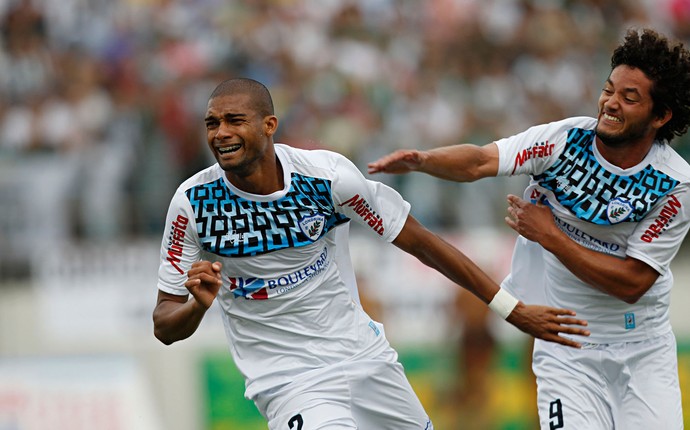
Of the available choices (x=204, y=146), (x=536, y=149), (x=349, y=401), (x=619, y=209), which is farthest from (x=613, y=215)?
(x=204, y=146)

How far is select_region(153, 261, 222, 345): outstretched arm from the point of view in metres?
5.80

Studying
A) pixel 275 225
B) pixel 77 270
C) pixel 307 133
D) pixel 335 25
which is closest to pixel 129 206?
pixel 77 270

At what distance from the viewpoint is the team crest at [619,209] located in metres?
6.69

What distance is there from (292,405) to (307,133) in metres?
8.57

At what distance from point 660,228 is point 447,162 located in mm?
1284

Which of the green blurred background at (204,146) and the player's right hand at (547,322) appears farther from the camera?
the green blurred background at (204,146)

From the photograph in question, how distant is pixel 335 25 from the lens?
1633cm

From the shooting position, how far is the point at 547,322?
259 inches

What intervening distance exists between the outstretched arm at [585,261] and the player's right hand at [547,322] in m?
0.27

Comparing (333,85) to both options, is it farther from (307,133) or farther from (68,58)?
(68,58)

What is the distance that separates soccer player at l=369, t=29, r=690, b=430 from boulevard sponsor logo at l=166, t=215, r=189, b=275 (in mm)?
1160

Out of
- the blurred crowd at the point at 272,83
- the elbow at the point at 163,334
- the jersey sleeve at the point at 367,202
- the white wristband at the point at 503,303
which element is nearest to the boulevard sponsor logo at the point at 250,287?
the elbow at the point at 163,334

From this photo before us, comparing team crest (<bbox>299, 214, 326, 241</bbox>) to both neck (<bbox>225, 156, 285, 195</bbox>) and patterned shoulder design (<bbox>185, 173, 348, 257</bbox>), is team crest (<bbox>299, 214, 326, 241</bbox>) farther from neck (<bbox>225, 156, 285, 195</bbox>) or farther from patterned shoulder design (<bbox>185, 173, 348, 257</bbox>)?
neck (<bbox>225, 156, 285, 195</bbox>)

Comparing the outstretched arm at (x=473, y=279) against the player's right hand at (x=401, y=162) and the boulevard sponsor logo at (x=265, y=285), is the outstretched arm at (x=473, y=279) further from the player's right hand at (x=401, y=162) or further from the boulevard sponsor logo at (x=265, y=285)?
the boulevard sponsor logo at (x=265, y=285)
